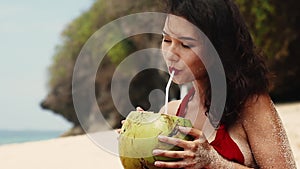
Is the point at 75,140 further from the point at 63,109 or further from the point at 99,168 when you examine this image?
the point at 63,109

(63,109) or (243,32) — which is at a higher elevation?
(243,32)

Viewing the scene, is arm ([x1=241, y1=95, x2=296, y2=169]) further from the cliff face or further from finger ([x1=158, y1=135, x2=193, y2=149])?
the cliff face

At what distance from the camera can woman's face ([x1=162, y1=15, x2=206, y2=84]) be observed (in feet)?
7.86

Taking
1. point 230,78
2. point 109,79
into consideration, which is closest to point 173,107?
point 230,78

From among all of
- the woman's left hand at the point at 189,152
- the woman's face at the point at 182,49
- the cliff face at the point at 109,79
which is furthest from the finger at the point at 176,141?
the cliff face at the point at 109,79

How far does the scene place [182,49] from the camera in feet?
7.89

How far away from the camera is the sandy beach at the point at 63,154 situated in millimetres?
7211

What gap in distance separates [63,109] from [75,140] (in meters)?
20.1

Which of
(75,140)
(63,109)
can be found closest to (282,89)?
(75,140)

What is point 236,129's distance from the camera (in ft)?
8.16

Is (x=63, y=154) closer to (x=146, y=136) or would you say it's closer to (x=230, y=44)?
(x=230, y=44)

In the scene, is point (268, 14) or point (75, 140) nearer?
point (75, 140)

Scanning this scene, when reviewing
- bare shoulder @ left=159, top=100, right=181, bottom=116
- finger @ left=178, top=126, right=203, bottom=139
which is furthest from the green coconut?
bare shoulder @ left=159, top=100, right=181, bottom=116

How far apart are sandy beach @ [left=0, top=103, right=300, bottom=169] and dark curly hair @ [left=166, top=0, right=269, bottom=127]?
4.10 meters
